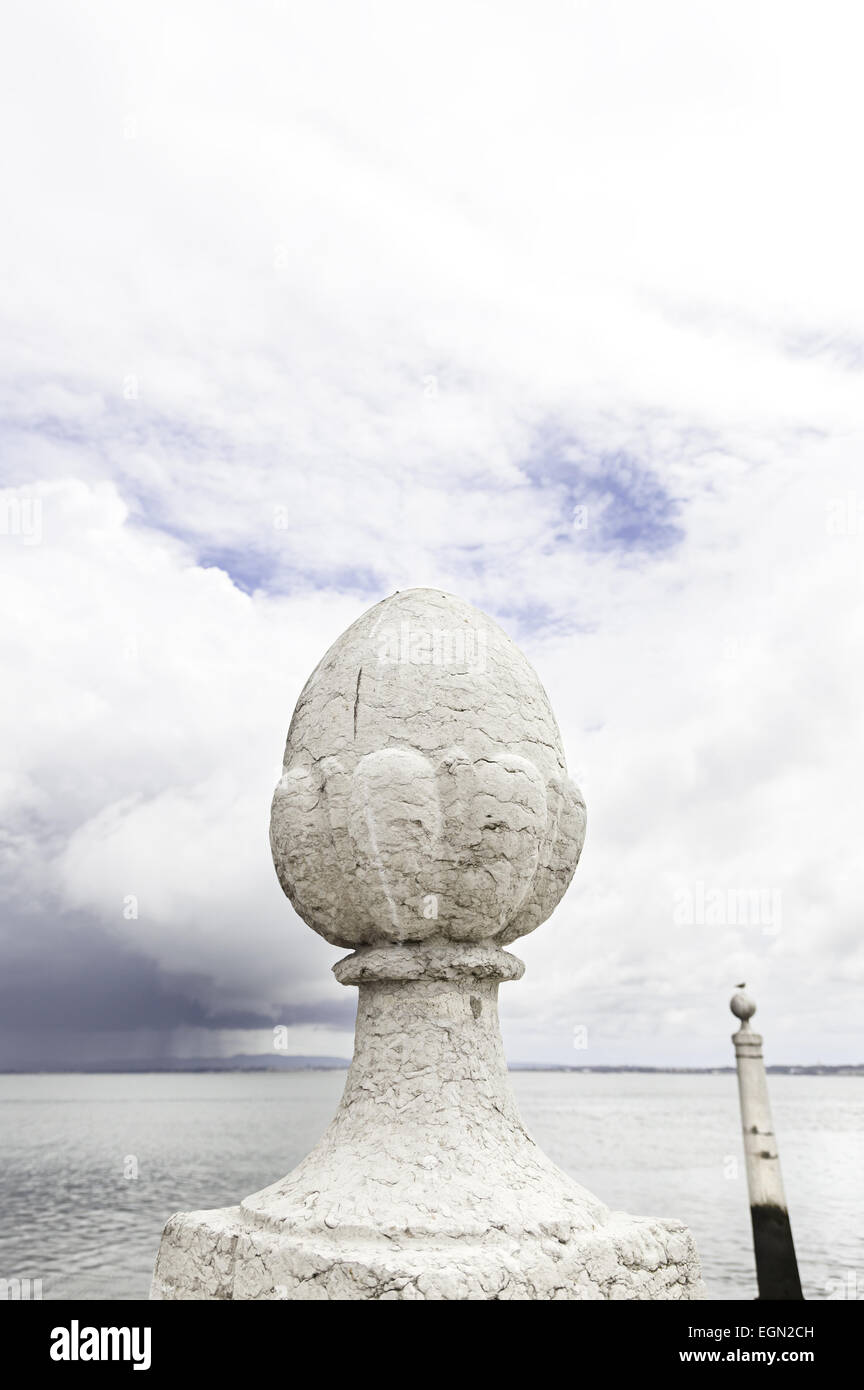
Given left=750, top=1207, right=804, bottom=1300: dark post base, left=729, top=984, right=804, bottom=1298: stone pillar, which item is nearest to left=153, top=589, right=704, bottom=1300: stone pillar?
left=729, top=984, right=804, bottom=1298: stone pillar

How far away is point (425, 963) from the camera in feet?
12.1

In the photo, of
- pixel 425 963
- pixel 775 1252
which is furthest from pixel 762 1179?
pixel 425 963

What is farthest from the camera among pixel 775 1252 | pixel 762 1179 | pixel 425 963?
pixel 775 1252

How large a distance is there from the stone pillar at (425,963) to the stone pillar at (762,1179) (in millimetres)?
11372

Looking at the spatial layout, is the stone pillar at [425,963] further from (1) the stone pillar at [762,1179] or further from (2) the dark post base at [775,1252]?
(2) the dark post base at [775,1252]

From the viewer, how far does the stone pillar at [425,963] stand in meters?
3.23

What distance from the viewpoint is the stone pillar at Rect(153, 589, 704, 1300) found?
323cm

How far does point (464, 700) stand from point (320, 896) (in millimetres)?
892

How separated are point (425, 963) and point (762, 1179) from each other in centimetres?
1222

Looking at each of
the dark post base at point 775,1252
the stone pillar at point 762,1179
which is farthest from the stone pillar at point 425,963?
the dark post base at point 775,1252

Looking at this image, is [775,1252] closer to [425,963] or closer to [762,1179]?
[762,1179]

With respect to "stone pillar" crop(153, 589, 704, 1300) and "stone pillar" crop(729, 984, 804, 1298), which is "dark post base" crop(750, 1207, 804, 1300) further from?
"stone pillar" crop(153, 589, 704, 1300)
